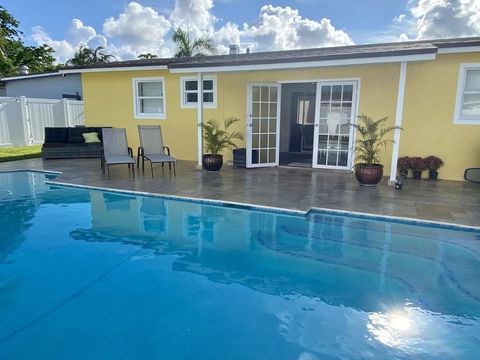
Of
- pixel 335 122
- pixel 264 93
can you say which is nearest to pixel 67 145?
pixel 264 93

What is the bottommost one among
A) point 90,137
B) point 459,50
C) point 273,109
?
point 90,137

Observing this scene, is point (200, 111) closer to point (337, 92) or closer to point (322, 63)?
point (322, 63)

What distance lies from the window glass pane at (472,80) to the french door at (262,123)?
15.8 ft

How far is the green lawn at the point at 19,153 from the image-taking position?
1192cm

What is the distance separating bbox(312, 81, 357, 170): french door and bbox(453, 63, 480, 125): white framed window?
2.44m

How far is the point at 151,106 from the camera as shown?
39.9 feet

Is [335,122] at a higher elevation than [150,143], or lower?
higher

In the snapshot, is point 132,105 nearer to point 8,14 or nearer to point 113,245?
point 113,245

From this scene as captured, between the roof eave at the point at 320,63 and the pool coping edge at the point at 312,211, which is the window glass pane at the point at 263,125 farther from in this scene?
the pool coping edge at the point at 312,211

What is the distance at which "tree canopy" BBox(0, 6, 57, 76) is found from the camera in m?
23.6

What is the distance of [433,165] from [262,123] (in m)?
4.72

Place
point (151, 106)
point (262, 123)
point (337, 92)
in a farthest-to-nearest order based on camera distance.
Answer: point (151, 106) < point (262, 123) < point (337, 92)

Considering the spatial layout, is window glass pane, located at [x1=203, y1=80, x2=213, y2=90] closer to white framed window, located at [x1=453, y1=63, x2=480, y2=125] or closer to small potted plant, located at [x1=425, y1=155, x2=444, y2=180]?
small potted plant, located at [x1=425, y1=155, x2=444, y2=180]

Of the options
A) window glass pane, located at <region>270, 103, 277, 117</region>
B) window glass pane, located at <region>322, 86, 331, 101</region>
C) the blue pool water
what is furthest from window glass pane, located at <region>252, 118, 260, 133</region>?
the blue pool water
